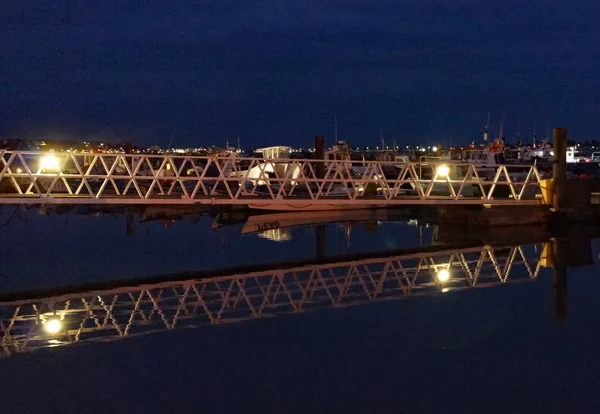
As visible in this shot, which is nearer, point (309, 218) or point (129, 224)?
point (129, 224)

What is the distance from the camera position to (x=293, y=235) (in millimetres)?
28078

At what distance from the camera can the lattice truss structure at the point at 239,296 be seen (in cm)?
1350

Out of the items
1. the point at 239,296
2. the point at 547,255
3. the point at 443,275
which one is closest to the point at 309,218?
the point at 547,255

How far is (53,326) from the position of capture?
13.7 m

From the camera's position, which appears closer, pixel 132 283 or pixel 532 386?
pixel 532 386

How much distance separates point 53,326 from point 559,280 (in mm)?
10896

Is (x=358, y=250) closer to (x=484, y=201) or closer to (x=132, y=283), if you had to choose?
(x=484, y=201)

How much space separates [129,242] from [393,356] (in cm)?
1610

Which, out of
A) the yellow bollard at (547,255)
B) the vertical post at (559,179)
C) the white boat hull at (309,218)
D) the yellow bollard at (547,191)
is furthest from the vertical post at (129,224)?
the vertical post at (559,179)

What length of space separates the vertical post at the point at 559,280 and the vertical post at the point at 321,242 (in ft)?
20.3

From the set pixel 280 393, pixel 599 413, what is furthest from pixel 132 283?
pixel 599 413

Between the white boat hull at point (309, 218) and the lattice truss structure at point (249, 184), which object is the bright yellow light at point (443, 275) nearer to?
the lattice truss structure at point (249, 184)

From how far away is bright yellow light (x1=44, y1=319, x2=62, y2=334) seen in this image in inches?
524

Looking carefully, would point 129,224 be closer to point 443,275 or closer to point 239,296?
point 443,275
